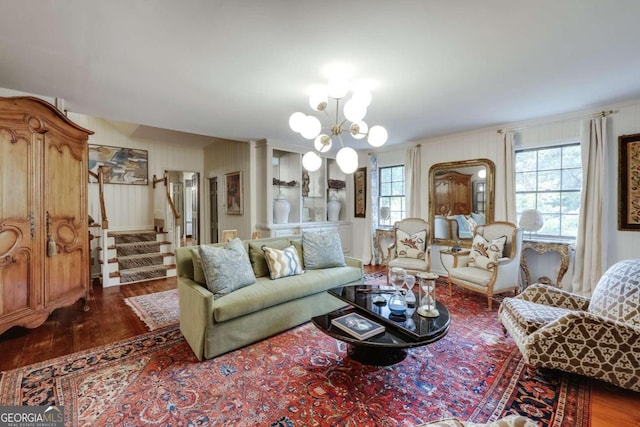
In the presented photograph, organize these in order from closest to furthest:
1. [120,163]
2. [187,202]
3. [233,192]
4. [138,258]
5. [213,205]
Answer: [138,258] → [233,192] → [120,163] → [213,205] → [187,202]

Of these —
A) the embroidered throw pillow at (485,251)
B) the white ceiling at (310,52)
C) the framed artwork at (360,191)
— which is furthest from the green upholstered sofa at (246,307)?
the framed artwork at (360,191)

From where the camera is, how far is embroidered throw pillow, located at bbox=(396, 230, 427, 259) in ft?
14.4

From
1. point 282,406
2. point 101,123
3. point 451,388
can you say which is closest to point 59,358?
point 282,406

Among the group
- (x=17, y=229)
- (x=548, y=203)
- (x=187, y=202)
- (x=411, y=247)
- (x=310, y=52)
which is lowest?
(x=411, y=247)

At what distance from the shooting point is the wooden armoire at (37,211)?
7.77 ft

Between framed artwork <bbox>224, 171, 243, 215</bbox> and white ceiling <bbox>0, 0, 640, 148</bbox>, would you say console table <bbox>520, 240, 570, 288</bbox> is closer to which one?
white ceiling <bbox>0, 0, 640, 148</bbox>

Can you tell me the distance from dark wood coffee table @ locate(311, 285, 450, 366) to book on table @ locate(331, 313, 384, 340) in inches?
1.1

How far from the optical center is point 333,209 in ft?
19.6

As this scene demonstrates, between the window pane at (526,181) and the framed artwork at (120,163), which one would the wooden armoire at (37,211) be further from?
the window pane at (526,181)

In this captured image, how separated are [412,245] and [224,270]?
3.07 m

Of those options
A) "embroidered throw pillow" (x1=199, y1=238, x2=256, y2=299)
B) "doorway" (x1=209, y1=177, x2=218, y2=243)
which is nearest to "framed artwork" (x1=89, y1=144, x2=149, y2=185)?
"doorway" (x1=209, y1=177, x2=218, y2=243)

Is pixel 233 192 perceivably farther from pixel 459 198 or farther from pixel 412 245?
pixel 459 198

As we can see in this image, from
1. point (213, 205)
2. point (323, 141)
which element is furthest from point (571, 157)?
point (213, 205)

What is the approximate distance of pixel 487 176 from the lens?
4293 millimetres
